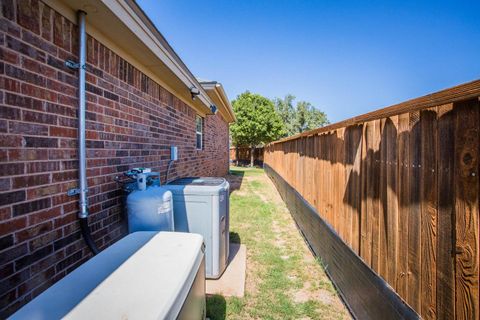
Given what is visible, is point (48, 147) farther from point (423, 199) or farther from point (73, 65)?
point (423, 199)

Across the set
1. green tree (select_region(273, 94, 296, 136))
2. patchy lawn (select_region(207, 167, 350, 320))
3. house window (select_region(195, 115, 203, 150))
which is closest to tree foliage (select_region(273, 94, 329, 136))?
green tree (select_region(273, 94, 296, 136))

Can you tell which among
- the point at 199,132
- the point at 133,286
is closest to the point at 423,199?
the point at 133,286

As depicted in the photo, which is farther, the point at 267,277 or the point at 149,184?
the point at 267,277

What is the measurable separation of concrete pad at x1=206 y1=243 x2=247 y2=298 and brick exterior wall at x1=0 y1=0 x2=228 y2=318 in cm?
125

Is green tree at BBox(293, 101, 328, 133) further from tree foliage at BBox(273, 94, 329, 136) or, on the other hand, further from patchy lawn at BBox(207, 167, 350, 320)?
patchy lawn at BBox(207, 167, 350, 320)

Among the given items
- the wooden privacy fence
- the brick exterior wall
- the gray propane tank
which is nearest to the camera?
the wooden privacy fence

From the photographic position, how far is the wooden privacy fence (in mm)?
1132

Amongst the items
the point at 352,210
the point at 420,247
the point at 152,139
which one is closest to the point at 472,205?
the point at 420,247

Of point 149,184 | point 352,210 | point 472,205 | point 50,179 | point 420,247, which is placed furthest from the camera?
point 149,184

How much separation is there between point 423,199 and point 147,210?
7.18 ft

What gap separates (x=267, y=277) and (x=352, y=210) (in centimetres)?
144

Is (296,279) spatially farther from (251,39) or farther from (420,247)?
(251,39)

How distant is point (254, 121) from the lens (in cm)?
2306

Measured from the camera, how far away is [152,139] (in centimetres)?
357
